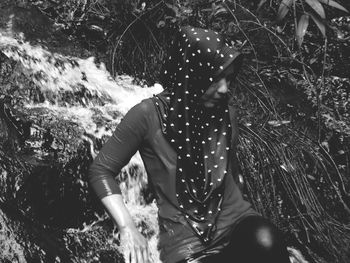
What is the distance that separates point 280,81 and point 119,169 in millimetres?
3450

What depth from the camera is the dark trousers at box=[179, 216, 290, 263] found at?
174 centimetres

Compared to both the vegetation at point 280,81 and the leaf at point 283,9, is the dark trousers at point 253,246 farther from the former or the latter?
the leaf at point 283,9

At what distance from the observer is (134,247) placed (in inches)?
67.2

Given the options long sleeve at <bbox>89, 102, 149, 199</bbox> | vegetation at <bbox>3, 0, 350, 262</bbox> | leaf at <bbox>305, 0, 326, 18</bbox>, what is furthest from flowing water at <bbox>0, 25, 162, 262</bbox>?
leaf at <bbox>305, 0, 326, 18</bbox>

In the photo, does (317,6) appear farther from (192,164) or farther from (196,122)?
(192,164)

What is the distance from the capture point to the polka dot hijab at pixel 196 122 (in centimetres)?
198

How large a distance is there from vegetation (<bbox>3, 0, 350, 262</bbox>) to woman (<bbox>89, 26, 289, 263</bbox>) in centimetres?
148

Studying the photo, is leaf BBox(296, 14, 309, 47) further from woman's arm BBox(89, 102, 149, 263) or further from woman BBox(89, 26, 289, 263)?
woman's arm BBox(89, 102, 149, 263)

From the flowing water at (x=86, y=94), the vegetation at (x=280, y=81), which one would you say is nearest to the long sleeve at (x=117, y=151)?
the flowing water at (x=86, y=94)

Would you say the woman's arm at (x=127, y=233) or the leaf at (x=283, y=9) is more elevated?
the leaf at (x=283, y=9)

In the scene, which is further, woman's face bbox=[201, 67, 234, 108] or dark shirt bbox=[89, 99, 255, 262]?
woman's face bbox=[201, 67, 234, 108]

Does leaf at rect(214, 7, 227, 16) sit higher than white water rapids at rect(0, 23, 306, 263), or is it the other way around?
leaf at rect(214, 7, 227, 16)

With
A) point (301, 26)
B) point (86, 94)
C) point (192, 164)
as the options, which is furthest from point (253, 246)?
point (86, 94)

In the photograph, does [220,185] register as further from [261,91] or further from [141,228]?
[261,91]
